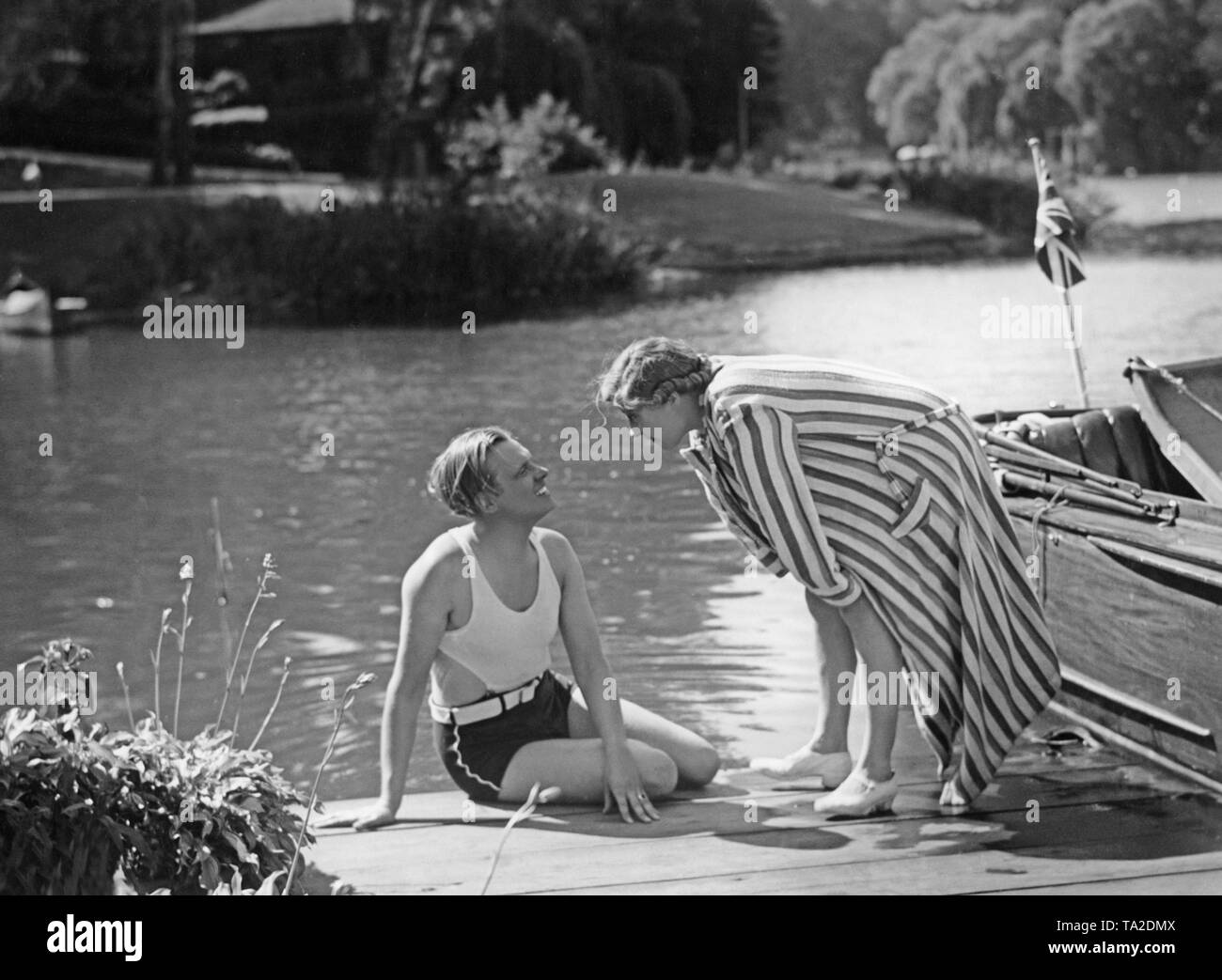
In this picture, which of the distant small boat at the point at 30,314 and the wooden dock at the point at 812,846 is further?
the distant small boat at the point at 30,314

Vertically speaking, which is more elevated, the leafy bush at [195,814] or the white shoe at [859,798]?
the leafy bush at [195,814]

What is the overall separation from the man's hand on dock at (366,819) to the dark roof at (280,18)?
784 inches

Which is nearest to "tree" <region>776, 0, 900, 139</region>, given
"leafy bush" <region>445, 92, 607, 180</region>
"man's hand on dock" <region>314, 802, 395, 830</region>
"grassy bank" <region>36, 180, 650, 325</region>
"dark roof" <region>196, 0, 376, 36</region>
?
"grassy bank" <region>36, 180, 650, 325</region>

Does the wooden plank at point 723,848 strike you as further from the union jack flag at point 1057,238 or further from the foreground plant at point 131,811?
the union jack flag at point 1057,238

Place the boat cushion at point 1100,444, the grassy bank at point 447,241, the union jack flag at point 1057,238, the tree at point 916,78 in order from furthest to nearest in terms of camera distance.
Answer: the grassy bank at point 447,241 → the tree at point 916,78 → the boat cushion at point 1100,444 → the union jack flag at point 1057,238

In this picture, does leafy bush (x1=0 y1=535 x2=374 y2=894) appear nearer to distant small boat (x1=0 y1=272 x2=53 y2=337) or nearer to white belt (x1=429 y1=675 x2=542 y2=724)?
white belt (x1=429 y1=675 x2=542 y2=724)

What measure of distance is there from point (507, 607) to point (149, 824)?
86cm

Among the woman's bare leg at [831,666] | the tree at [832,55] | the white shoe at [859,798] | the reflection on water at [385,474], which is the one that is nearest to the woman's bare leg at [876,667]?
the white shoe at [859,798]

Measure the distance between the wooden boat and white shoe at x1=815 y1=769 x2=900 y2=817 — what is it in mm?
698

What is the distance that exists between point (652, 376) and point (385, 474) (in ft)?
23.9

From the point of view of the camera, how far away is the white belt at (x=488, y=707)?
3.56 m

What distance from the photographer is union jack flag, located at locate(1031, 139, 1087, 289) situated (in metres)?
5.12

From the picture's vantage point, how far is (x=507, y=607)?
3.46 meters
